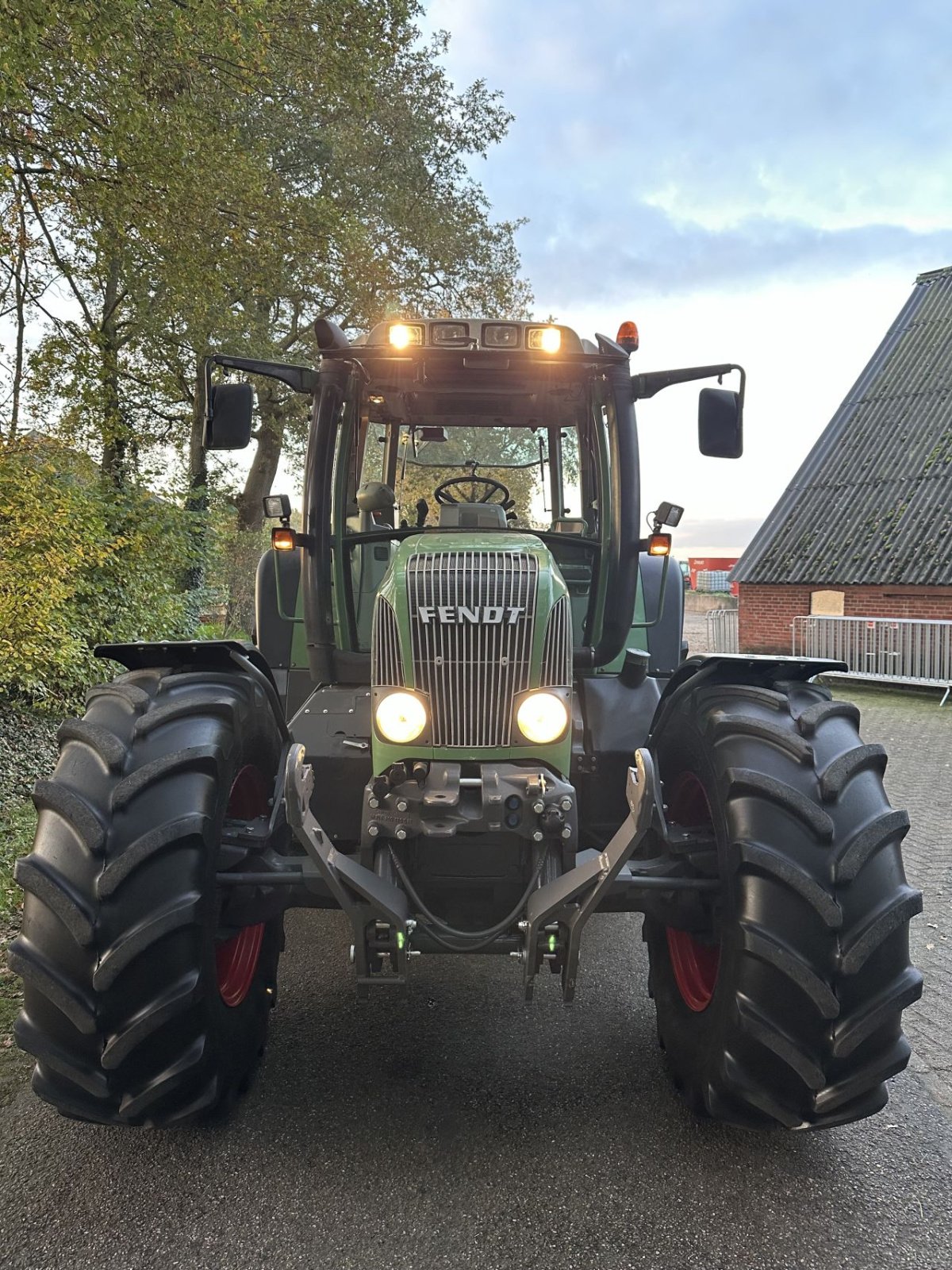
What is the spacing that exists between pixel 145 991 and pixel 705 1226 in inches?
59.1

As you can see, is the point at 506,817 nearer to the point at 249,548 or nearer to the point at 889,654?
the point at 889,654

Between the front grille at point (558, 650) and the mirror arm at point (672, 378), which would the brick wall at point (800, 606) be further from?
the front grille at point (558, 650)

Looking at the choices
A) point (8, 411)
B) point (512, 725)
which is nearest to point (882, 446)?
point (8, 411)

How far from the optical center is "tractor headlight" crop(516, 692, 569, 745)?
2637 mm

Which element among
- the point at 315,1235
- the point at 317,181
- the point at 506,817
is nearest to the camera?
the point at 315,1235

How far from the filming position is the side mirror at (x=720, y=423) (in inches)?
132

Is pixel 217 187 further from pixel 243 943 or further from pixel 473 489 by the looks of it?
pixel 243 943

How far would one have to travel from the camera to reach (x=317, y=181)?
55.2ft

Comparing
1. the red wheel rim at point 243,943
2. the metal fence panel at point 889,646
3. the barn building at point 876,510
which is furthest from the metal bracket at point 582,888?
the barn building at point 876,510

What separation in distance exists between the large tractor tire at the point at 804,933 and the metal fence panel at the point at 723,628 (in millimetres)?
16716

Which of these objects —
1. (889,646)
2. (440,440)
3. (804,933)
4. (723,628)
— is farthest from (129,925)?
(723,628)

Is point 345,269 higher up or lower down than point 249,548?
higher up

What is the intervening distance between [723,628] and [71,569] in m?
14.3

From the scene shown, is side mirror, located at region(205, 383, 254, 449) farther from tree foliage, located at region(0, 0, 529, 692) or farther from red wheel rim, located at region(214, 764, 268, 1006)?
tree foliage, located at region(0, 0, 529, 692)
